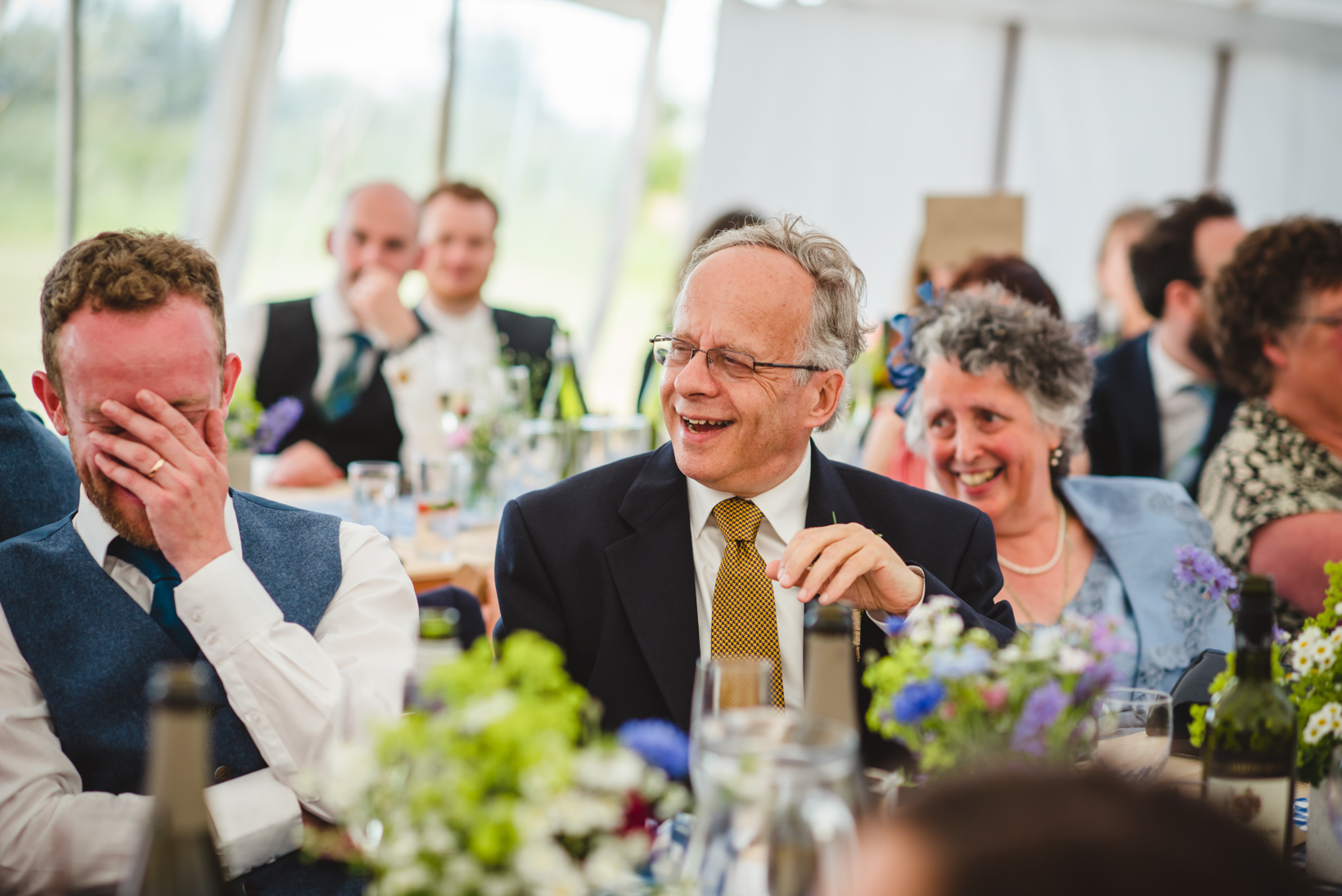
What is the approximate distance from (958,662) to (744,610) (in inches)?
33.1

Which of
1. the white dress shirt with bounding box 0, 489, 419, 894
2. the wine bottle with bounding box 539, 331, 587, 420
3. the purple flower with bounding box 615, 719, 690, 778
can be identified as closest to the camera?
the purple flower with bounding box 615, 719, 690, 778

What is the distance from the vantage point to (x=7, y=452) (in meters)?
1.82

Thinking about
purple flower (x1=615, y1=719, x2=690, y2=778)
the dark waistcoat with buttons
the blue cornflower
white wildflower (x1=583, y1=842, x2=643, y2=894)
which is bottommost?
the dark waistcoat with buttons

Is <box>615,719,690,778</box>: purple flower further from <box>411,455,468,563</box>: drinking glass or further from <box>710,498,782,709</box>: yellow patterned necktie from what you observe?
<box>411,455,468,563</box>: drinking glass

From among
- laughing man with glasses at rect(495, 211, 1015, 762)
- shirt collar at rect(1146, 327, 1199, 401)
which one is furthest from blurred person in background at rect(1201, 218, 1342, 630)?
laughing man with glasses at rect(495, 211, 1015, 762)

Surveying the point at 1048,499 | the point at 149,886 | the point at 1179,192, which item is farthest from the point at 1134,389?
the point at 1179,192

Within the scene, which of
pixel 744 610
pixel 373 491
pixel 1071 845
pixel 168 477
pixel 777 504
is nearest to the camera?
pixel 1071 845

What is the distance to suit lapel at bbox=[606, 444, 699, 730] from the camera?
1765 mm

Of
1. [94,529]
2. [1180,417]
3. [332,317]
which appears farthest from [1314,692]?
[332,317]

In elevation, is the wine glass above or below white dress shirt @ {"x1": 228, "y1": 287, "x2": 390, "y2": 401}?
below

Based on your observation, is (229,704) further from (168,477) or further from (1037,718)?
(1037,718)

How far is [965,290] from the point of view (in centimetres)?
294

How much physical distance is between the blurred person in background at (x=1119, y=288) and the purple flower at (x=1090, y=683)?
462cm

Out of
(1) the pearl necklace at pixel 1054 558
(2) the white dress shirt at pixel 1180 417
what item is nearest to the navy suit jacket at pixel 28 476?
(1) the pearl necklace at pixel 1054 558
